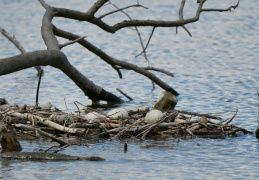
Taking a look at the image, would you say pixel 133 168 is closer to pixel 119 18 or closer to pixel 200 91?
pixel 200 91

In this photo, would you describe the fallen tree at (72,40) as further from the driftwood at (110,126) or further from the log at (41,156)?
the log at (41,156)

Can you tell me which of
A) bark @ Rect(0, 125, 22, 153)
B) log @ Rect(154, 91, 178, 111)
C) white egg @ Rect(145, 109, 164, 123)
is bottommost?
bark @ Rect(0, 125, 22, 153)

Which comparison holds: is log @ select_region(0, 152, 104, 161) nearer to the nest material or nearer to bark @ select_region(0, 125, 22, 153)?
Result: bark @ select_region(0, 125, 22, 153)

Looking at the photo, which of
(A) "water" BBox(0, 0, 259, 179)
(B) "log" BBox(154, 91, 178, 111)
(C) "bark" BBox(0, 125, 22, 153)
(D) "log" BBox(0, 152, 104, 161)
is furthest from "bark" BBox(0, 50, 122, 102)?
(B) "log" BBox(154, 91, 178, 111)

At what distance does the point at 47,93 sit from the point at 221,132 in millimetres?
6716

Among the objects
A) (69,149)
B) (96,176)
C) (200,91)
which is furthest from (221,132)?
(200,91)

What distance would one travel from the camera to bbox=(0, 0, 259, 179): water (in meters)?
8.61

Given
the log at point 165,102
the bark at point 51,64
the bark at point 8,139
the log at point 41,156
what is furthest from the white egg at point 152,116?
the bark at point 8,139

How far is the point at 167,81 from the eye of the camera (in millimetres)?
18531

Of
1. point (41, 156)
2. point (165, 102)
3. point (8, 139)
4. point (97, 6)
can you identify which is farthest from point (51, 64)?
point (41, 156)

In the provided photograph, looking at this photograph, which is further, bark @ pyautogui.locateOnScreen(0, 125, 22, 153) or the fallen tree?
the fallen tree

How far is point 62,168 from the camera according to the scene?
8.48 m

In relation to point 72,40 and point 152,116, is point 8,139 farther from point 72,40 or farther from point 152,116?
point 72,40

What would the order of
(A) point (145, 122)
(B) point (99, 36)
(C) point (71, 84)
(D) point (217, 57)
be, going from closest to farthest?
(A) point (145, 122) < (C) point (71, 84) < (D) point (217, 57) < (B) point (99, 36)
